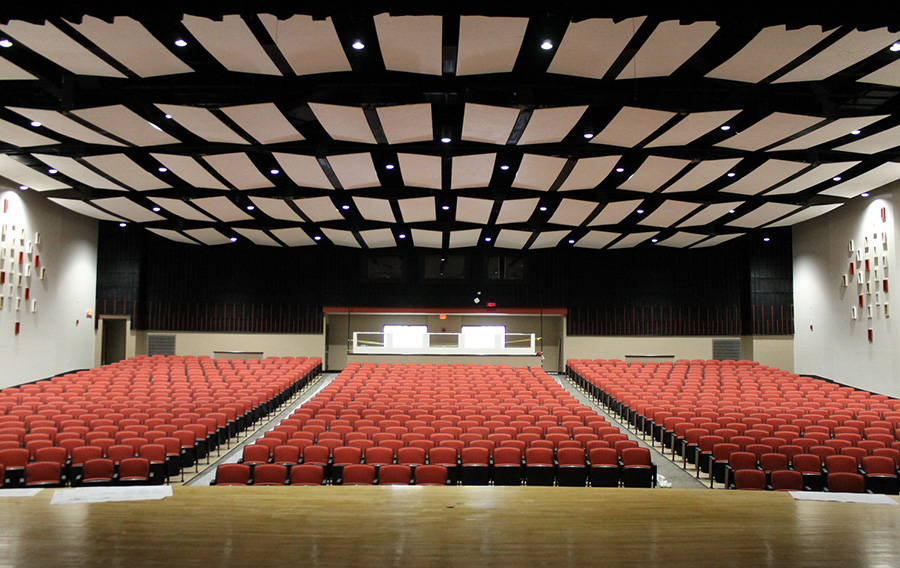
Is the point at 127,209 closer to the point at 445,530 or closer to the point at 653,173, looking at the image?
the point at 653,173

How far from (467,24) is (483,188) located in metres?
7.61

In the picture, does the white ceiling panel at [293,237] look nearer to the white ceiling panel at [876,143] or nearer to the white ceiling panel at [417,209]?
the white ceiling panel at [417,209]

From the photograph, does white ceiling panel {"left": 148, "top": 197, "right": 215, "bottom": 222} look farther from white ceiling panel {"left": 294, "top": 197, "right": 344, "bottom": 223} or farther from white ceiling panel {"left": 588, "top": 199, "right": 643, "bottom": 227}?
white ceiling panel {"left": 588, "top": 199, "right": 643, "bottom": 227}

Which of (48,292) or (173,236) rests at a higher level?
(173,236)

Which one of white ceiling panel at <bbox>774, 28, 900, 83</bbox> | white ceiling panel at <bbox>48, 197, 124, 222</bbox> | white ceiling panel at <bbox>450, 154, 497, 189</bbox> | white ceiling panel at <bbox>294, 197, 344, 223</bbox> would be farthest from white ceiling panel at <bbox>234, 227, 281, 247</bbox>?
white ceiling panel at <bbox>774, 28, 900, 83</bbox>

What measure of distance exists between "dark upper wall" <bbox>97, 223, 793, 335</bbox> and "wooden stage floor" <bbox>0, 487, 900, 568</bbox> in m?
16.7

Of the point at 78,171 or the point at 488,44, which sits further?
the point at 78,171

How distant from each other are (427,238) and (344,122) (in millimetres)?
10629

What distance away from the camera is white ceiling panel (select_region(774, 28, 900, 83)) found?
22.4ft

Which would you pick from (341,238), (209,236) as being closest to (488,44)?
(341,238)

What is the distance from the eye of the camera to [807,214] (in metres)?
17.2

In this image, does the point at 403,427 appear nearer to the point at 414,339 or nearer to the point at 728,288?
the point at 414,339

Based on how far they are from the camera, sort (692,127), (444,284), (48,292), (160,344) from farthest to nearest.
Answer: (444,284), (160,344), (48,292), (692,127)

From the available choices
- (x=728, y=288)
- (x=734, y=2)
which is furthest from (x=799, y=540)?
(x=728, y=288)
